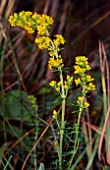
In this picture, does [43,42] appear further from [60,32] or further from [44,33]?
[60,32]

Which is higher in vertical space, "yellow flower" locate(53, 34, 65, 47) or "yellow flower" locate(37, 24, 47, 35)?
"yellow flower" locate(37, 24, 47, 35)

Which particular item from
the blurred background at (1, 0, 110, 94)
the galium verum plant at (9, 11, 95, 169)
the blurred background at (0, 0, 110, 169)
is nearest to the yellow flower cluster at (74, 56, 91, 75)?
the galium verum plant at (9, 11, 95, 169)

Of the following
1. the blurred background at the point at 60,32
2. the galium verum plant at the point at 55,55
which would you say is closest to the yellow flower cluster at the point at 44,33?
the galium verum plant at the point at 55,55

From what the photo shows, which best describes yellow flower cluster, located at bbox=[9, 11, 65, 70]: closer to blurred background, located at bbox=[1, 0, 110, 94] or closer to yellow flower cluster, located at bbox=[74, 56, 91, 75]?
yellow flower cluster, located at bbox=[74, 56, 91, 75]

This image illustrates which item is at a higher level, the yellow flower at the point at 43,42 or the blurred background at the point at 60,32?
the blurred background at the point at 60,32

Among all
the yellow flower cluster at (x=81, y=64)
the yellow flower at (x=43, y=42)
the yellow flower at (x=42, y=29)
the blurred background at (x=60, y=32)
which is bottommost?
the yellow flower cluster at (x=81, y=64)

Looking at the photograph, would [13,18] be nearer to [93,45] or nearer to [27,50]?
[27,50]

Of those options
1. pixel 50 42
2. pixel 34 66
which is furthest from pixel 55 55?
pixel 34 66

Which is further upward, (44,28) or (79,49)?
(79,49)

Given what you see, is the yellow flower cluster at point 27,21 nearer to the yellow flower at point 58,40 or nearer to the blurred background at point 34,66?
the yellow flower at point 58,40

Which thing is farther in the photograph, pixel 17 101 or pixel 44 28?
pixel 17 101

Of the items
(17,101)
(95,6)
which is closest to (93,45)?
(95,6)
